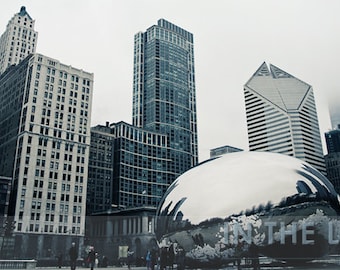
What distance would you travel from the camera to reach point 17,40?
150750 mm

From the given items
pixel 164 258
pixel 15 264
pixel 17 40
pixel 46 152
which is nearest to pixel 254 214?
pixel 164 258

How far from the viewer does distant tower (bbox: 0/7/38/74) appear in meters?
147

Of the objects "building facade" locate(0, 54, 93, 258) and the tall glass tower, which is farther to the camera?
the tall glass tower

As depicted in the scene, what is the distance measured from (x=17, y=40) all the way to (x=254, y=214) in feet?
505

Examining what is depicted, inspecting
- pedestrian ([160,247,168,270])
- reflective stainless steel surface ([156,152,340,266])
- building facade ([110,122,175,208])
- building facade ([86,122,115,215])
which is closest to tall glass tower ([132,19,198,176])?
building facade ([110,122,175,208])

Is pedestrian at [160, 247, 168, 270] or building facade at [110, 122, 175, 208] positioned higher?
building facade at [110, 122, 175, 208]

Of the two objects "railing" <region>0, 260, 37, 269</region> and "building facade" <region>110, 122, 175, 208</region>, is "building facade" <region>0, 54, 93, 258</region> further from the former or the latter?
"railing" <region>0, 260, 37, 269</region>

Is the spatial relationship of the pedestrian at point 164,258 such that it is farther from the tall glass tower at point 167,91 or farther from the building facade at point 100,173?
the tall glass tower at point 167,91

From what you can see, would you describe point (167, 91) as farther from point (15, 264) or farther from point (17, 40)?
point (15, 264)

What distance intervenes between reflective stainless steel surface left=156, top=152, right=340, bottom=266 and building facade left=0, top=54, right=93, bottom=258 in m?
71.5

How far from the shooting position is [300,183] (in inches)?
699

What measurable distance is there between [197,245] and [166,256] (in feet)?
5.95

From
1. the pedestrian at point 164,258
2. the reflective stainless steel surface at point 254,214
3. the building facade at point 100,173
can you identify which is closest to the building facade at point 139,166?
the building facade at point 100,173

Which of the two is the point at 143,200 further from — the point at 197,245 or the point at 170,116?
the point at 197,245
